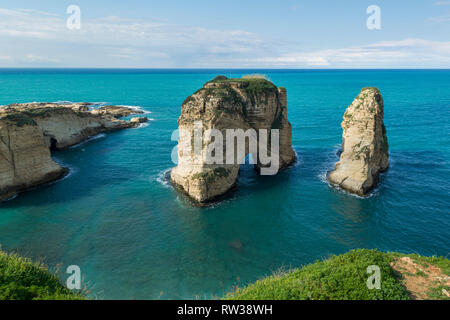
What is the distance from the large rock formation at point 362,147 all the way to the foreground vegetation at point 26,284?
37.2 m

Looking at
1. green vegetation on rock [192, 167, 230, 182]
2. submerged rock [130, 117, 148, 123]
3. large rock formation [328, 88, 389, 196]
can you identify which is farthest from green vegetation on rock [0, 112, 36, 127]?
large rock formation [328, 88, 389, 196]

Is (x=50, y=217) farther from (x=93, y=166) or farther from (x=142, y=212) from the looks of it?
(x=93, y=166)

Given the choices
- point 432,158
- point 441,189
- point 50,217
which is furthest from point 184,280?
point 432,158

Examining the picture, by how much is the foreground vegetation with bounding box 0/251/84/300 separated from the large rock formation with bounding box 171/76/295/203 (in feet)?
71.7

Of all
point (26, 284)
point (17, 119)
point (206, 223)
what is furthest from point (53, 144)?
point (26, 284)

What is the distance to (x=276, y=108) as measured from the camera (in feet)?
160

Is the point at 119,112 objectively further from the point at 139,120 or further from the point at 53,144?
the point at 53,144

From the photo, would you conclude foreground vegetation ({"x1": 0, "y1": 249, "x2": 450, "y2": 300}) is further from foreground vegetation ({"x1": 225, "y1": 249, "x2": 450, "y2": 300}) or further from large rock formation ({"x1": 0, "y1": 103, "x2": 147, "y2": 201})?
large rock formation ({"x1": 0, "y1": 103, "x2": 147, "y2": 201})

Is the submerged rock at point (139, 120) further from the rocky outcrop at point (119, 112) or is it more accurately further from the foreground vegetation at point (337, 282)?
the foreground vegetation at point (337, 282)

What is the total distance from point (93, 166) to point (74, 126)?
64.8 ft

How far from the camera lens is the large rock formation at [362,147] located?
133ft

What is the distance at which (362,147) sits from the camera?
4197 centimetres

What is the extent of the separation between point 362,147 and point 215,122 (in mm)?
22806
